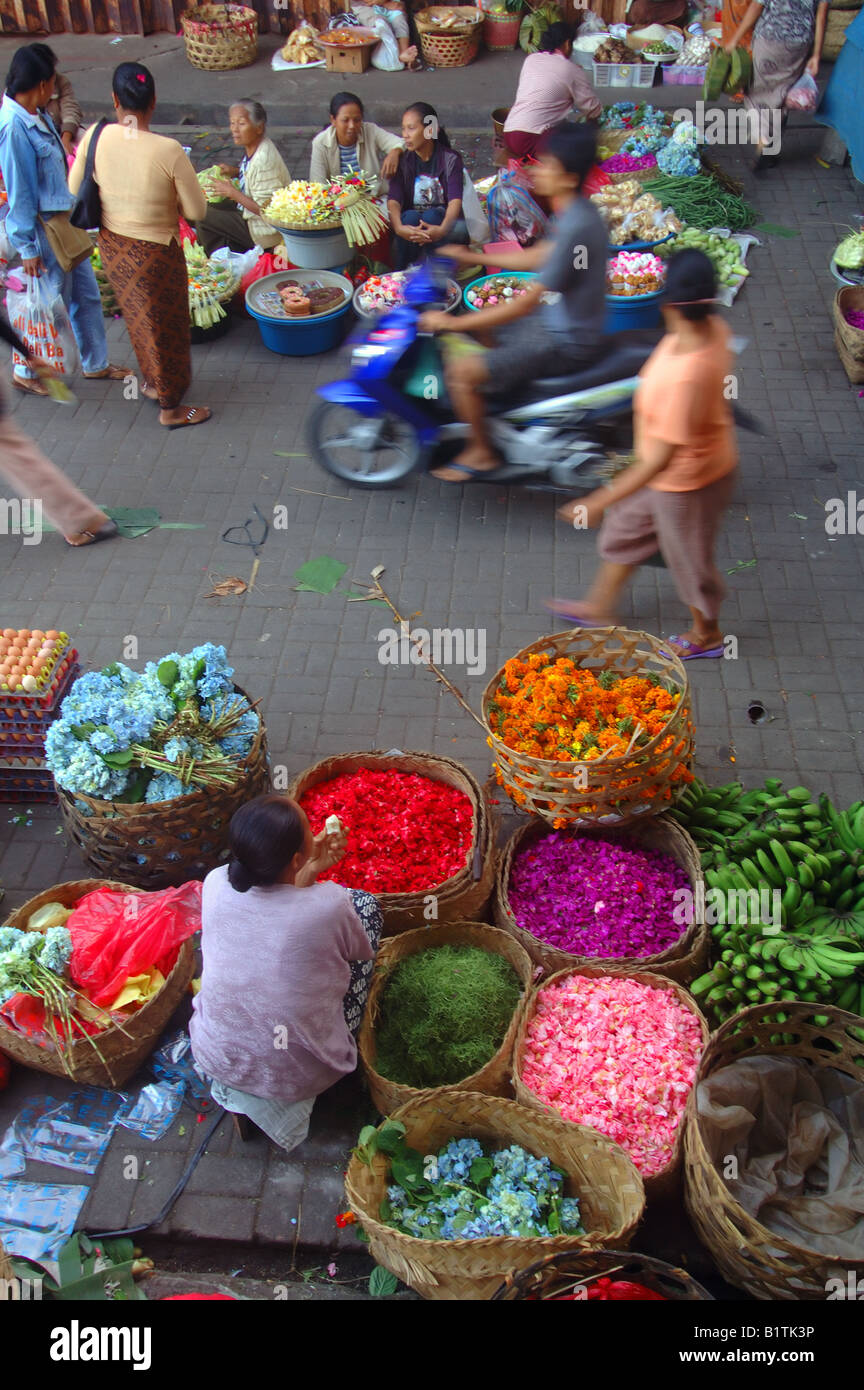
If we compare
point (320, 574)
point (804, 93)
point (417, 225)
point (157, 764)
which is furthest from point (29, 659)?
point (804, 93)

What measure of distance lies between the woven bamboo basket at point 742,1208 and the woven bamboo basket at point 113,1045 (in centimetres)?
176

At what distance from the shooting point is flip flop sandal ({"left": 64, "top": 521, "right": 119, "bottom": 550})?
19.7 ft

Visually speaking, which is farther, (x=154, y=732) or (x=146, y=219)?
(x=146, y=219)

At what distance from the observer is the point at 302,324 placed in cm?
720

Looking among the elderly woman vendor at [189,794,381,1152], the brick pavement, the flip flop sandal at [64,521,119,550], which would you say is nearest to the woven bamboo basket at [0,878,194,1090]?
the brick pavement

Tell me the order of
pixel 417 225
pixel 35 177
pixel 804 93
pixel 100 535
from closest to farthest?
pixel 35 177 < pixel 100 535 < pixel 417 225 < pixel 804 93

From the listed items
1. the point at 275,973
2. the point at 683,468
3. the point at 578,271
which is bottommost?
the point at 275,973

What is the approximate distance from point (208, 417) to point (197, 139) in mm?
4763

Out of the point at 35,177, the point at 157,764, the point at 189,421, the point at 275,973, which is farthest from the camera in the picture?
the point at 189,421

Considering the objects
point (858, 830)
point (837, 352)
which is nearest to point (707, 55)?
point (837, 352)

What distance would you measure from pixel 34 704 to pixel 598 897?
238cm

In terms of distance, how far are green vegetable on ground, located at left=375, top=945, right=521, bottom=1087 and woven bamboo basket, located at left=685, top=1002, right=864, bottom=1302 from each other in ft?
2.28

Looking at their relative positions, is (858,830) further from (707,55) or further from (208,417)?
(707,55)

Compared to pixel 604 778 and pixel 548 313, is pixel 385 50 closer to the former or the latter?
pixel 548 313
